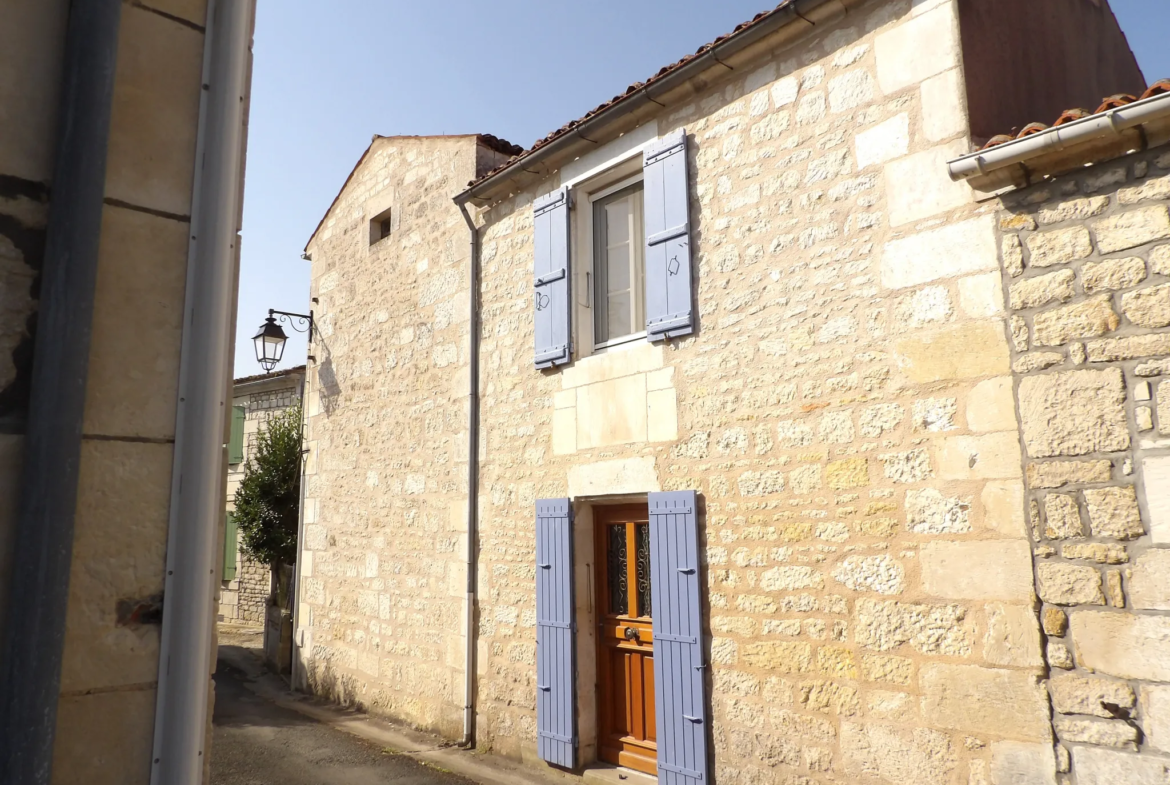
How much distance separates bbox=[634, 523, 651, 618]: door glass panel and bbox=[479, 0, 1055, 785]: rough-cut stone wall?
36cm

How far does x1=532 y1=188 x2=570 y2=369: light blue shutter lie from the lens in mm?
5754

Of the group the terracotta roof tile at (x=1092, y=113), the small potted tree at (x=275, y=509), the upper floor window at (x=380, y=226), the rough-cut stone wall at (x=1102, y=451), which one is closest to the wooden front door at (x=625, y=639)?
the rough-cut stone wall at (x=1102, y=451)

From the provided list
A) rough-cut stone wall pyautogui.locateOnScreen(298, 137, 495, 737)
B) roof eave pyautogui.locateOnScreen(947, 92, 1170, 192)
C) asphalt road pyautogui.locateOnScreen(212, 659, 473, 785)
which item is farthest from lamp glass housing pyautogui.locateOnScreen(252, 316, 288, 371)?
roof eave pyautogui.locateOnScreen(947, 92, 1170, 192)

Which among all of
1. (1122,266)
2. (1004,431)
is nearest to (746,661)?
(1004,431)

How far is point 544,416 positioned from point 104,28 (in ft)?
14.5

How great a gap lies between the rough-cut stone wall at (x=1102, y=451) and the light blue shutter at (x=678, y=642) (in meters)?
1.84

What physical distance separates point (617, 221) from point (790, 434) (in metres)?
2.19

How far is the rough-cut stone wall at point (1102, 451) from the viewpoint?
10.3ft

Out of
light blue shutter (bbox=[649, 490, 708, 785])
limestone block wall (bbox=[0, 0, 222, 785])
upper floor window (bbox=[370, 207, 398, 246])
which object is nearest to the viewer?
limestone block wall (bbox=[0, 0, 222, 785])

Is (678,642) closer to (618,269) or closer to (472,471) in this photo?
(472,471)

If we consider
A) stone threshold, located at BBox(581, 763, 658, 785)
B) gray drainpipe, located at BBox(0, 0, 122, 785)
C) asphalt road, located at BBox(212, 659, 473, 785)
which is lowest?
asphalt road, located at BBox(212, 659, 473, 785)

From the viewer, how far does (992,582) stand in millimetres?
3562

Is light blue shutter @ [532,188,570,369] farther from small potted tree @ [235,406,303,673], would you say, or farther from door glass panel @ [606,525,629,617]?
small potted tree @ [235,406,303,673]

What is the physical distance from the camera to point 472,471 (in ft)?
21.1
